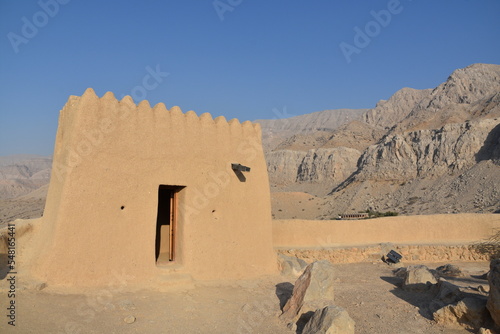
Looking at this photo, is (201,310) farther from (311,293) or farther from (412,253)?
(412,253)

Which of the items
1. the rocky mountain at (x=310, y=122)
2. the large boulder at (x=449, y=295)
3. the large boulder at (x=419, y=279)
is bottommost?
the large boulder at (x=449, y=295)

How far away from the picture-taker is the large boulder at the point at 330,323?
5523mm

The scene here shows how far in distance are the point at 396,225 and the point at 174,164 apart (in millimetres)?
11516

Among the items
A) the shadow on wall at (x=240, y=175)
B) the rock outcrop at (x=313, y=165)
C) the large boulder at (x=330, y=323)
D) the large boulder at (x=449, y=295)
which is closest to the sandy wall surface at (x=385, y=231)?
the shadow on wall at (x=240, y=175)

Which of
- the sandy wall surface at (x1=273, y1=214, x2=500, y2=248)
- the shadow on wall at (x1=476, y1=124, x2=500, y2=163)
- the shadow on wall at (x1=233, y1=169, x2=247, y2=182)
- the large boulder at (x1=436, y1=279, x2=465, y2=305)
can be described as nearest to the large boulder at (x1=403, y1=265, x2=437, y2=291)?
the large boulder at (x1=436, y1=279, x2=465, y2=305)

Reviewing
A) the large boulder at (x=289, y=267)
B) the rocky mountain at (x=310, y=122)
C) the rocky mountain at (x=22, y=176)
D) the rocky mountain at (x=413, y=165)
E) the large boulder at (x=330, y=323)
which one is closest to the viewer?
the large boulder at (x=330, y=323)

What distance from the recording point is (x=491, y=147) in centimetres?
3453

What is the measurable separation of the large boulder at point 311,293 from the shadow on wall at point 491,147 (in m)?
32.4

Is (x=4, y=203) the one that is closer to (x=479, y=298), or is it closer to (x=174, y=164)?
(x=174, y=164)

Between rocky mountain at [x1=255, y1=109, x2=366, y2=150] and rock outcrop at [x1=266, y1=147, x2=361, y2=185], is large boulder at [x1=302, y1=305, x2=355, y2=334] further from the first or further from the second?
rocky mountain at [x1=255, y1=109, x2=366, y2=150]

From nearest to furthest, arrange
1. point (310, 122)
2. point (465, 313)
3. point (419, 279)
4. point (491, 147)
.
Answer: point (465, 313)
point (419, 279)
point (491, 147)
point (310, 122)

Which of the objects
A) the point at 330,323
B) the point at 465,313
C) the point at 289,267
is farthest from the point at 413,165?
the point at 330,323

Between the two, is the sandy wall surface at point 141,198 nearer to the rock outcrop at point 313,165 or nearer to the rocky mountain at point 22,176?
the rock outcrop at point 313,165

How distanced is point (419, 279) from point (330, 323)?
14.4 feet
